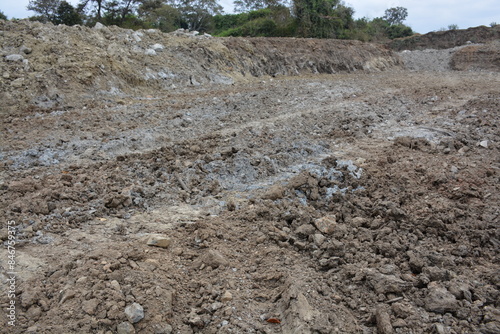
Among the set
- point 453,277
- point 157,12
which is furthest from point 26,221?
point 157,12

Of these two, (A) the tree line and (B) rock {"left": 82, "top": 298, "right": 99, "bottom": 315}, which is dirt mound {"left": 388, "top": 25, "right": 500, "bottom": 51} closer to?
(A) the tree line

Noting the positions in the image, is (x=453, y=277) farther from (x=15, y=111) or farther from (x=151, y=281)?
(x=15, y=111)

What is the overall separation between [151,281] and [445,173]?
3707 millimetres

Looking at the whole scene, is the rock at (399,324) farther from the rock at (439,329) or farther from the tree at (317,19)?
the tree at (317,19)

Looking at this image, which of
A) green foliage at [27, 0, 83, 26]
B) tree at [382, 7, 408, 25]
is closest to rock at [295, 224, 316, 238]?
green foliage at [27, 0, 83, 26]

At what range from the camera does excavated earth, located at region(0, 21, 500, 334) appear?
2537 millimetres

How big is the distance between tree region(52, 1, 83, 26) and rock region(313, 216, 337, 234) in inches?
644

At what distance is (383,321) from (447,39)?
26.9 meters

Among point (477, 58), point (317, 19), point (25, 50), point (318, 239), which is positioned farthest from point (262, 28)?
point (318, 239)

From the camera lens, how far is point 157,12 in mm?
21594

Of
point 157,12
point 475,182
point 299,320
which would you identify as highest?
point 157,12

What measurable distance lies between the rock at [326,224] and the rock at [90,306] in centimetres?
207

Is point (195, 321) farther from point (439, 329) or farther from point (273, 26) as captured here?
point (273, 26)

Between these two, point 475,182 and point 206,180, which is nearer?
point 475,182
